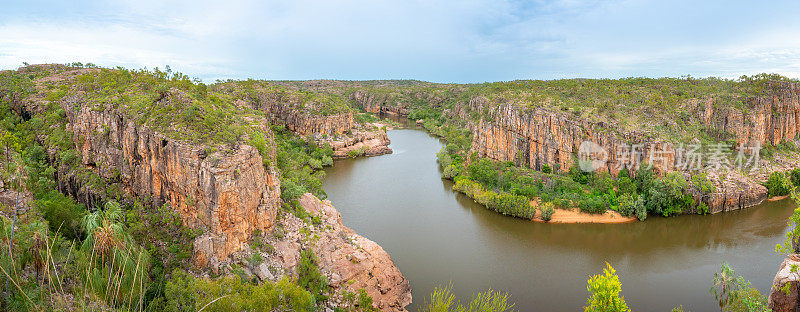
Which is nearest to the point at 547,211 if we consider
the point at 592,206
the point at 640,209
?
the point at 592,206

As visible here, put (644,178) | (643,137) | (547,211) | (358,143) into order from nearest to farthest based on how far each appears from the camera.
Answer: (547,211)
(644,178)
(643,137)
(358,143)

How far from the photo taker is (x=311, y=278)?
19484 millimetres

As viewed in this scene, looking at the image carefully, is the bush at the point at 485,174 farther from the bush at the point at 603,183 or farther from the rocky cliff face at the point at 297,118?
the rocky cliff face at the point at 297,118

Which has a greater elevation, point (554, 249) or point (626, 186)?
point (626, 186)

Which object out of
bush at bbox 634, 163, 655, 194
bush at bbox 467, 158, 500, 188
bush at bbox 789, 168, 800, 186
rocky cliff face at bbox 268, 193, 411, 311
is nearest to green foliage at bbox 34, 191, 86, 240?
A: rocky cliff face at bbox 268, 193, 411, 311

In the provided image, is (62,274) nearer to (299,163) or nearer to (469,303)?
(469,303)

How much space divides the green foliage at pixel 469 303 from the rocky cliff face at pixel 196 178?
368 inches

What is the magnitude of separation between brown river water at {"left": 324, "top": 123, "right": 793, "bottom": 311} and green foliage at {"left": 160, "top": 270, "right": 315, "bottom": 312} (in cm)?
776

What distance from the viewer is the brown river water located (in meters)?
22.8

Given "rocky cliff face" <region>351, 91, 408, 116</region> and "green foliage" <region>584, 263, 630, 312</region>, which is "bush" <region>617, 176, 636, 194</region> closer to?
"green foliage" <region>584, 263, 630, 312</region>

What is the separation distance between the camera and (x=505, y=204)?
34.2 meters

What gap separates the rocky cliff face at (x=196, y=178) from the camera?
18031 mm

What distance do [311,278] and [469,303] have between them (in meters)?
8.46

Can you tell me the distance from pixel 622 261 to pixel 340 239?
1898cm
